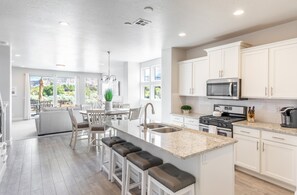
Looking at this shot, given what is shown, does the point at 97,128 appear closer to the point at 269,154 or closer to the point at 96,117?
the point at 96,117

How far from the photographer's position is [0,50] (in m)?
4.87

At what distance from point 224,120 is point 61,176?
3224 millimetres

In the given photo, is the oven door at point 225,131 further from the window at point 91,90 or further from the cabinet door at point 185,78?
the window at point 91,90

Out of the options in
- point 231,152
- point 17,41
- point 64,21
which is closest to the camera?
point 231,152

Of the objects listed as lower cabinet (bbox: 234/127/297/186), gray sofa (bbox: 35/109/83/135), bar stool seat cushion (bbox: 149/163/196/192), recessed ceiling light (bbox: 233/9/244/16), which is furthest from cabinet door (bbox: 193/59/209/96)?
gray sofa (bbox: 35/109/83/135)

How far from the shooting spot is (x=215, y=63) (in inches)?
157

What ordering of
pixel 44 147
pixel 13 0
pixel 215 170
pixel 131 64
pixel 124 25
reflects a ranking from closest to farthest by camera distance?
pixel 215 170
pixel 13 0
pixel 124 25
pixel 44 147
pixel 131 64

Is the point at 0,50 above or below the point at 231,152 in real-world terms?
above

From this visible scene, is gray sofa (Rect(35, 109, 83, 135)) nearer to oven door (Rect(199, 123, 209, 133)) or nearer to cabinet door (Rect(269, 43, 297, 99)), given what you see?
oven door (Rect(199, 123, 209, 133))

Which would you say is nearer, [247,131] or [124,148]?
[124,148]

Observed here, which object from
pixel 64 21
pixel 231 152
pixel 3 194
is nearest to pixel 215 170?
pixel 231 152

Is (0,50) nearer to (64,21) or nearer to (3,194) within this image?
(64,21)

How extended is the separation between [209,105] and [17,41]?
508 centimetres

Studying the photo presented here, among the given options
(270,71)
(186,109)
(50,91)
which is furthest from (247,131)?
(50,91)
